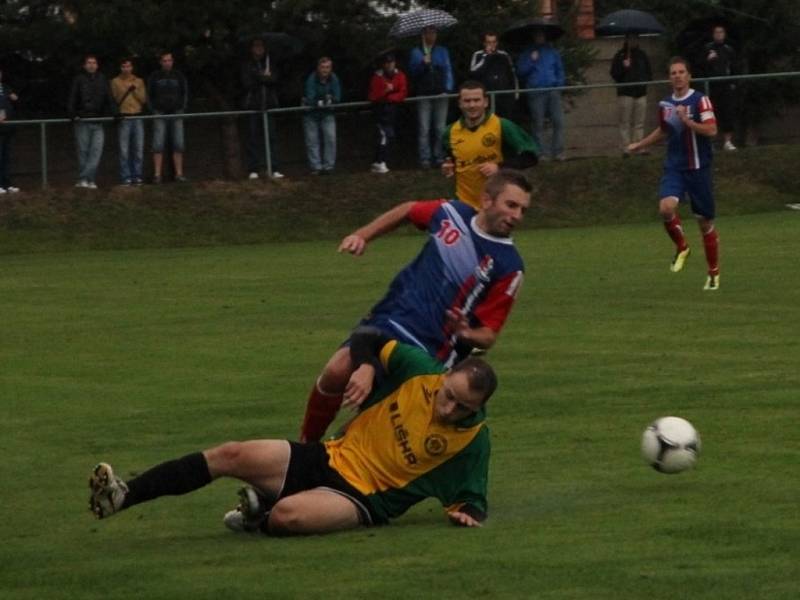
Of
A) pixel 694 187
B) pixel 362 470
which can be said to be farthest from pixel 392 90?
pixel 362 470

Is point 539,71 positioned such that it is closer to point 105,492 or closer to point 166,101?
point 166,101

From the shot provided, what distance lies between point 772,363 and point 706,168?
7.88 meters

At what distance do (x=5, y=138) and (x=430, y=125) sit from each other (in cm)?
718

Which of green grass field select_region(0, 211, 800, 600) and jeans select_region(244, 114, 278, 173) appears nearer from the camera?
green grass field select_region(0, 211, 800, 600)

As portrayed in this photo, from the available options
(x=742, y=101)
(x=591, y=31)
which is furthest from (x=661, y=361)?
(x=591, y=31)

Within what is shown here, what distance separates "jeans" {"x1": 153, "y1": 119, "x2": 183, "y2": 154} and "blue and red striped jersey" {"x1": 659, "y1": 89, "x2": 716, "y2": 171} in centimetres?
1224

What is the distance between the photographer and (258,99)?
111 ft

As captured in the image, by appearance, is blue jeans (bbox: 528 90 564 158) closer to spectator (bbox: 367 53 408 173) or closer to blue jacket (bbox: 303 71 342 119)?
spectator (bbox: 367 53 408 173)

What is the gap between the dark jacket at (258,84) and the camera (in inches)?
1314

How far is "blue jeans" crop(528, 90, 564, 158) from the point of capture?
34031 mm

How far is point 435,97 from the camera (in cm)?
3366

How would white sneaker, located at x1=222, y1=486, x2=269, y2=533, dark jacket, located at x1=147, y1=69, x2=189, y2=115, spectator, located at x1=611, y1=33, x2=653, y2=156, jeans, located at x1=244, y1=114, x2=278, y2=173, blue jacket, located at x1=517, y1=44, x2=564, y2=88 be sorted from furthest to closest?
spectator, located at x1=611, y1=33, x2=653, y2=156
blue jacket, located at x1=517, y1=44, x2=564, y2=88
jeans, located at x1=244, y1=114, x2=278, y2=173
dark jacket, located at x1=147, y1=69, x2=189, y2=115
white sneaker, located at x1=222, y1=486, x2=269, y2=533

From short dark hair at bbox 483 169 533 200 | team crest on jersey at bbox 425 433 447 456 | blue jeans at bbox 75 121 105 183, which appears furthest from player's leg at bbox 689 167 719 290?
blue jeans at bbox 75 121 105 183

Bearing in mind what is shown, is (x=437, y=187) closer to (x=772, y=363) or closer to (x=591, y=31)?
(x=591, y=31)
